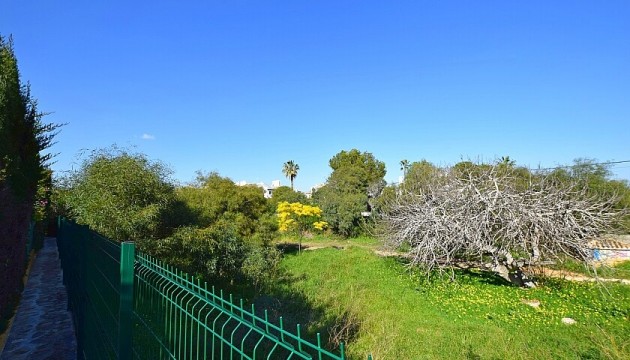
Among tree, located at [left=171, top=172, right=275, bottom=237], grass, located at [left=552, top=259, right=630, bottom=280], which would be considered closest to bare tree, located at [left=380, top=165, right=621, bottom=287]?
grass, located at [left=552, top=259, right=630, bottom=280]

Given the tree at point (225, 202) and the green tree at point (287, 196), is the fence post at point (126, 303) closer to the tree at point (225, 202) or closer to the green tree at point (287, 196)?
the tree at point (225, 202)

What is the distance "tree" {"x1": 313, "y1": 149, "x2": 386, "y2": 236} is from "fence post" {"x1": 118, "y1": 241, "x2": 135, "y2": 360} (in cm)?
2586

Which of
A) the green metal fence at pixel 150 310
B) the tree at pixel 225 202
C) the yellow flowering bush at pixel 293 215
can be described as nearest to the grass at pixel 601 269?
the tree at pixel 225 202

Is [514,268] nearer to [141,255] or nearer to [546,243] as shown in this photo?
[546,243]

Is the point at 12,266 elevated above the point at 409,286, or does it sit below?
above

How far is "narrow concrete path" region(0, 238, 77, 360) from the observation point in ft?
15.6

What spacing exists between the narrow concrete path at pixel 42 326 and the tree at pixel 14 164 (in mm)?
367

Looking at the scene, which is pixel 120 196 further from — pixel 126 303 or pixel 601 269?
pixel 601 269

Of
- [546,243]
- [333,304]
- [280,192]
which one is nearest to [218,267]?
[333,304]

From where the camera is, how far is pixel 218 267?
1107 centimetres

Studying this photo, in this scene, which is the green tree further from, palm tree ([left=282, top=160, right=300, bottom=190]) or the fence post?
the fence post

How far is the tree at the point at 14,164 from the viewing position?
17.4 feet

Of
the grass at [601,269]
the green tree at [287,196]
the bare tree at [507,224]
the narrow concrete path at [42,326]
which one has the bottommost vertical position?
the grass at [601,269]

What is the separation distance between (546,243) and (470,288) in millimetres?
2550
